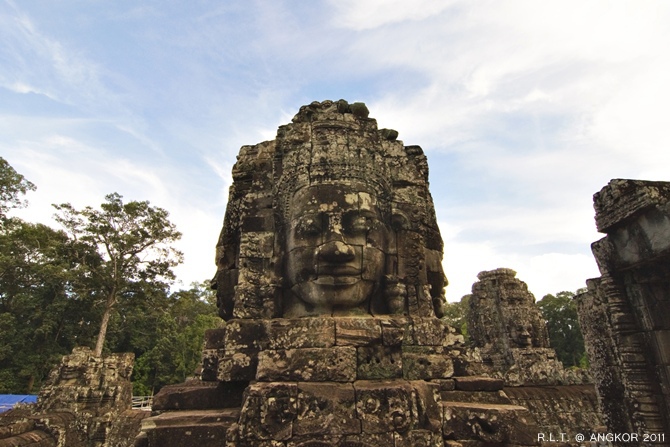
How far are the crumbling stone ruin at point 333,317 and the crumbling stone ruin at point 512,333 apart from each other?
752 cm

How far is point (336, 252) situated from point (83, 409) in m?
7.18

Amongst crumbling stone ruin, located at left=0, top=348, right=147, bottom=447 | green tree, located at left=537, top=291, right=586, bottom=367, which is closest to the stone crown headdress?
crumbling stone ruin, located at left=0, top=348, right=147, bottom=447

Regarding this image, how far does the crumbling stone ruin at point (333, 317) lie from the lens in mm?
2498

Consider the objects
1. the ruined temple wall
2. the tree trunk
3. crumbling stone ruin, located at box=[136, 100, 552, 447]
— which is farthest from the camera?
the tree trunk

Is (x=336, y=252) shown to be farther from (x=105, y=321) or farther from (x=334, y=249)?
(x=105, y=321)

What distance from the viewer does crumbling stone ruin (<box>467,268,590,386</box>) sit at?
942cm

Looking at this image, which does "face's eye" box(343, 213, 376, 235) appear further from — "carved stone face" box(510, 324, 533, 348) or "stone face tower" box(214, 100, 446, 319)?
"carved stone face" box(510, 324, 533, 348)

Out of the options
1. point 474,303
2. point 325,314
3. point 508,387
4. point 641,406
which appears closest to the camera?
point 325,314

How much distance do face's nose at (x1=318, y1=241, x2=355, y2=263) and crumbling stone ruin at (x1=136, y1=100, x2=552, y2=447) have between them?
1 centimetres

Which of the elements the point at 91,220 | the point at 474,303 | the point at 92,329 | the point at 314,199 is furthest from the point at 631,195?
the point at 92,329

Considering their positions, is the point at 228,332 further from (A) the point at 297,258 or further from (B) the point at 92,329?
(B) the point at 92,329

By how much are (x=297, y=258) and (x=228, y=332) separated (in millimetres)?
828

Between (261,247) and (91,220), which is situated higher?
(91,220)

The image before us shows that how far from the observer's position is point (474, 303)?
12.6m
